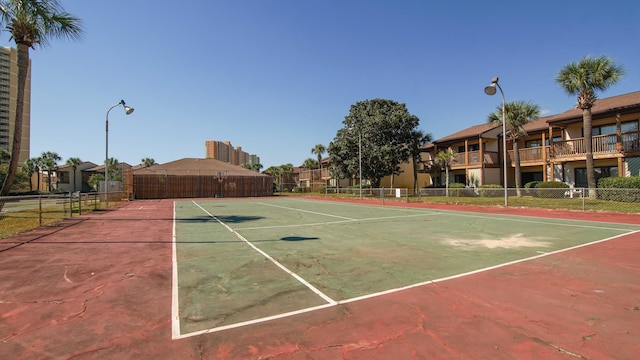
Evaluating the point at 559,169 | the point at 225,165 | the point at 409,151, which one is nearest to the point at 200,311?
the point at 559,169

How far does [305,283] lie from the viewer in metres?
5.48

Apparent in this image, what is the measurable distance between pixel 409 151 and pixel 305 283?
34912 mm

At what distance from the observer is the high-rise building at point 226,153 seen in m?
117

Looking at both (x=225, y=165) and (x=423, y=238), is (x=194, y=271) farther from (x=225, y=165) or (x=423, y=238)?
(x=225, y=165)

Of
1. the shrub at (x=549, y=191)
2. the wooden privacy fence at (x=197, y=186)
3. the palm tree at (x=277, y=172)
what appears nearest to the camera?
the shrub at (x=549, y=191)

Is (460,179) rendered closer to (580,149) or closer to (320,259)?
(580,149)

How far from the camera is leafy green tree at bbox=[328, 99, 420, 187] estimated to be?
123ft

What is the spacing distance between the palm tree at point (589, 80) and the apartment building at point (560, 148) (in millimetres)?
3010

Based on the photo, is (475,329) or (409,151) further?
(409,151)

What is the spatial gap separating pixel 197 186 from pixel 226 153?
81.3 meters

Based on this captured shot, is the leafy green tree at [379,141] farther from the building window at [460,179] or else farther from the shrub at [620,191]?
the shrub at [620,191]

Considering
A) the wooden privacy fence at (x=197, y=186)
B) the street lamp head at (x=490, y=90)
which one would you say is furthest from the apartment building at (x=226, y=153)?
the street lamp head at (x=490, y=90)

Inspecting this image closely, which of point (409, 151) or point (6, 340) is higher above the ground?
point (409, 151)

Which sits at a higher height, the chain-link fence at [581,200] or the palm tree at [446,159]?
the palm tree at [446,159]
